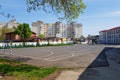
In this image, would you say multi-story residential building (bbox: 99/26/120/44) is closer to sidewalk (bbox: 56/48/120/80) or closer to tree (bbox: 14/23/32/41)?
tree (bbox: 14/23/32/41)

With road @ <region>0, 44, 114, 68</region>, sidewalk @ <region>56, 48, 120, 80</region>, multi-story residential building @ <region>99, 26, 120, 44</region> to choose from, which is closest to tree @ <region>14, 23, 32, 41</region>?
road @ <region>0, 44, 114, 68</region>

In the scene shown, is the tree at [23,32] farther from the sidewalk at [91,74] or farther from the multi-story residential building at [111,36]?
the sidewalk at [91,74]

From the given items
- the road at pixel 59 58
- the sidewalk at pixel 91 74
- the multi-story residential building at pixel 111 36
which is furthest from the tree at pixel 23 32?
the sidewalk at pixel 91 74

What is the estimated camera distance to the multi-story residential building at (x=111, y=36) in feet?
431

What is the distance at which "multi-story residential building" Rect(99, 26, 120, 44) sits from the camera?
131m

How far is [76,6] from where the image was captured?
20766 millimetres

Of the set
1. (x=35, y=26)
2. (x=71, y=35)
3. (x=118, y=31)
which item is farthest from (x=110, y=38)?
(x=35, y=26)

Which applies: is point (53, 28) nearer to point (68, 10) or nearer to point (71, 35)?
point (71, 35)

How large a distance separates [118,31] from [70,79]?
12126 centimetres

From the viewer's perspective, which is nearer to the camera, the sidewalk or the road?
the sidewalk

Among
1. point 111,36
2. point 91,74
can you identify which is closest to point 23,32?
point 91,74

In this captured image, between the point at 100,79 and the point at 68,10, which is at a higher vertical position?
the point at 68,10

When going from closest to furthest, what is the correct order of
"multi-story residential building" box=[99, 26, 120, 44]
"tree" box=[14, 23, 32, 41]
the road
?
the road < "tree" box=[14, 23, 32, 41] < "multi-story residential building" box=[99, 26, 120, 44]

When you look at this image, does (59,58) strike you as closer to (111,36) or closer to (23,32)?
(23,32)
